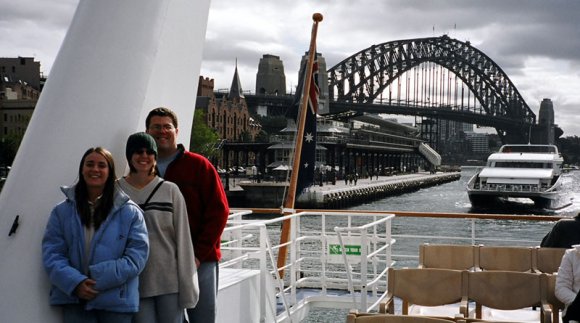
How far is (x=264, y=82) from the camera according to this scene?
126 metres

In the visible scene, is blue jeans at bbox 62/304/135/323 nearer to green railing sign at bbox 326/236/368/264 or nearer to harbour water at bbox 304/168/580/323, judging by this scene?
harbour water at bbox 304/168/580/323

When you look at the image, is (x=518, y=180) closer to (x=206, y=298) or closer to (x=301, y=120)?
(x=301, y=120)

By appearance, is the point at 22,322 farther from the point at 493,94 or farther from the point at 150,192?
the point at 493,94

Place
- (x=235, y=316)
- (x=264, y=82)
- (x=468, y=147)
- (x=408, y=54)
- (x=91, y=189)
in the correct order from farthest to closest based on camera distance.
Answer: (x=468, y=147), (x=264, y=82), (x=408, y=54), (x=235, y=316), (x=91, y=189)

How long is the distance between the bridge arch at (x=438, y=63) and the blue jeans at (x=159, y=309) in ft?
322

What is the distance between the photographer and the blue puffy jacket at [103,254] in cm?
225

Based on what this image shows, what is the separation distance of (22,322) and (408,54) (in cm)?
11120

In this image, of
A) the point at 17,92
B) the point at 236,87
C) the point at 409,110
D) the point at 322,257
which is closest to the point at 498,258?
the point at 322,257

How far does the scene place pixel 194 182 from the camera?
2.62m

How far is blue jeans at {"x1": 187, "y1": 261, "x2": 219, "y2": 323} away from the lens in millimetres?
2750

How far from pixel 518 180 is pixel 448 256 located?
39244mm

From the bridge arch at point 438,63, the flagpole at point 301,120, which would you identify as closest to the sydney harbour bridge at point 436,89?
the bridge arch at point 438,63

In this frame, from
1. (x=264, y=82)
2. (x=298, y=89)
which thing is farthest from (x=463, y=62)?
(x=298, y=89)

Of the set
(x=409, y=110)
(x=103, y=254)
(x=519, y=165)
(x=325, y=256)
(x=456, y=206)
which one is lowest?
(x=456, y=206)
